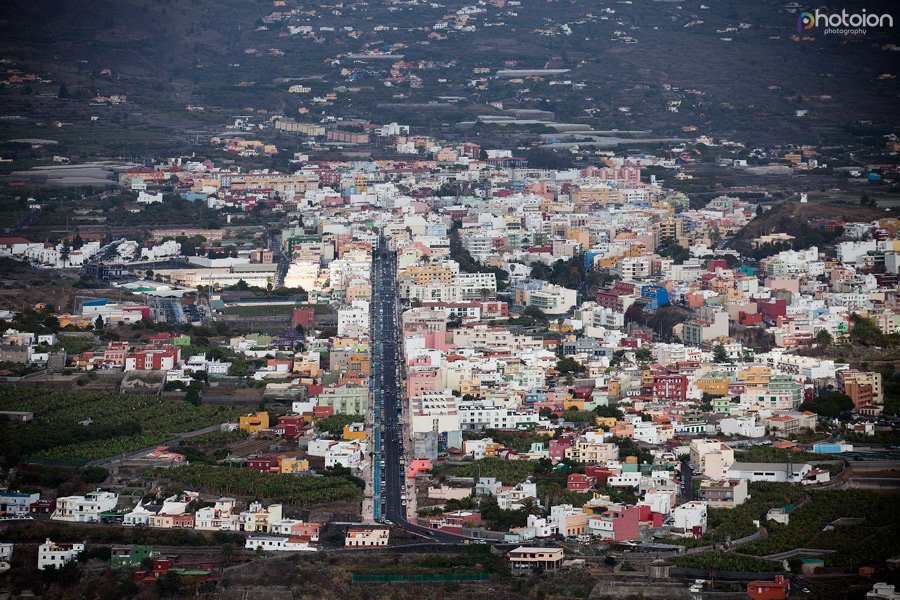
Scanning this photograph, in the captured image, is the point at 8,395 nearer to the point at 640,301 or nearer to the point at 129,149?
the point at 640,301

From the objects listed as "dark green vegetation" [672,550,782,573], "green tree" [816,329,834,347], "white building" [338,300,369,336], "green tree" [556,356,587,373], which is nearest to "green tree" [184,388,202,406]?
"white building" [338,300,369,336]

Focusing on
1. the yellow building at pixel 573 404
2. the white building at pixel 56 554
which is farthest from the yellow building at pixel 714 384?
the white building at pixel 56 554

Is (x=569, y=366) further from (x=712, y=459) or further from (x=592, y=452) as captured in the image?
(x=712, y=459)

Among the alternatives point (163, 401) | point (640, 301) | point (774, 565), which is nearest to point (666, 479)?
point (774, 565)

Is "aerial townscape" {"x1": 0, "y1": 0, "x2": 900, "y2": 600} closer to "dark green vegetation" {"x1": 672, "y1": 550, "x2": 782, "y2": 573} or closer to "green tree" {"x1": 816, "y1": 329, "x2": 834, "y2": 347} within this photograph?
"dark green vegetation" {"x1": 672, "y1": 550, "x2": 782, "y2": 573}

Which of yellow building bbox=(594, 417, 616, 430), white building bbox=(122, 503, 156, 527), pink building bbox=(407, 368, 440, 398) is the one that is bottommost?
white building bbox=(122, 503, 156, 527)
